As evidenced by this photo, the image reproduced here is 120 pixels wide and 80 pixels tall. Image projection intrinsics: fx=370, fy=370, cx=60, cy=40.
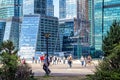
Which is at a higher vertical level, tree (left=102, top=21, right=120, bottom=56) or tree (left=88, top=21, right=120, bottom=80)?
tree (left=102, top=21, right=120, bottom=56)

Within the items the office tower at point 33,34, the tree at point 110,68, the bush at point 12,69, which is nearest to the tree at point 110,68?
the tree at point 110,68

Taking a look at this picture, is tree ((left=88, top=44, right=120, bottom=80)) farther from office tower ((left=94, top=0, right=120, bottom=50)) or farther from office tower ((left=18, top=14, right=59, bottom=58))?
office tower ((left=94, top=0, right=120, bottom=50))

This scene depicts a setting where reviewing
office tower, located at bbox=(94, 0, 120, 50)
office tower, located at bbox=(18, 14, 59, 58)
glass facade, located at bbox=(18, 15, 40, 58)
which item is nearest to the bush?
office tower, located at bbox=(18, 14, 59, 58)

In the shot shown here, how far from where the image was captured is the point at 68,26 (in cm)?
19888

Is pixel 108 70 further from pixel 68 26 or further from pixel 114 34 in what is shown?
pixel 68 26

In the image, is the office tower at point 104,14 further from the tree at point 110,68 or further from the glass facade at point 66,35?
the tree at point 110,68

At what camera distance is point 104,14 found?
581ft

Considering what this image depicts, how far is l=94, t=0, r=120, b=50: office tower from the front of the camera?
173125 mm

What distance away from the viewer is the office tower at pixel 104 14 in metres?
173

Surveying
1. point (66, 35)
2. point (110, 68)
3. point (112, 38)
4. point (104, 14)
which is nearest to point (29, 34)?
point (66, 35)

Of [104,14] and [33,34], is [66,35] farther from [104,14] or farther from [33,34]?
[104,14]

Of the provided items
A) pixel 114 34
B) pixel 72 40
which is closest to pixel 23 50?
pixel 72 40

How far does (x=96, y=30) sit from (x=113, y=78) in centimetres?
17227

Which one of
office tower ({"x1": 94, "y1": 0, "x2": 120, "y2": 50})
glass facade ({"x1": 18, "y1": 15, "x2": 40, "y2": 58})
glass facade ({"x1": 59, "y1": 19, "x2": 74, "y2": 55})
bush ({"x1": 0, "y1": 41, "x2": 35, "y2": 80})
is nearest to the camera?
bush ({"x1": 0, "y1": 41, "x2": 35, "y2": 80})
